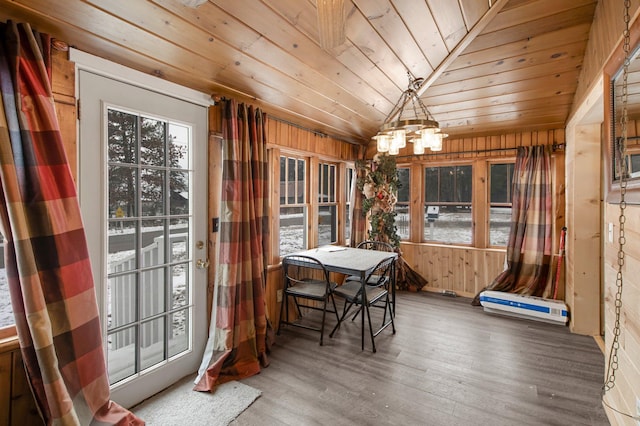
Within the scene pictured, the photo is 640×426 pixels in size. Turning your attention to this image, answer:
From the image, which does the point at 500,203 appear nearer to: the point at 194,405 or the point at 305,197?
the point at 305,197

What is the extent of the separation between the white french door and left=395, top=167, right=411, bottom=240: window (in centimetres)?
347

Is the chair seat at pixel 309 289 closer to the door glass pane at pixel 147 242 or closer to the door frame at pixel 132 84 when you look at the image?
the door frame at pixel 132 84

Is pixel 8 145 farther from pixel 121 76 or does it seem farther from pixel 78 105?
pixel 121 76

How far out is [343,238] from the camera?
4684 millimetres

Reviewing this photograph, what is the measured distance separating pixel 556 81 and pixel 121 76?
3.69 meters

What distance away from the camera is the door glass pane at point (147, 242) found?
204 cm

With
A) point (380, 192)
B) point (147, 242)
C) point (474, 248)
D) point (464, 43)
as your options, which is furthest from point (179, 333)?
point (474, 248)

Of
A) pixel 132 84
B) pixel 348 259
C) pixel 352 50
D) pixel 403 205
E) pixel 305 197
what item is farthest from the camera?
pixel 403 205

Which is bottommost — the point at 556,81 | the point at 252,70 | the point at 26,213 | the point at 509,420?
the point at 509,420

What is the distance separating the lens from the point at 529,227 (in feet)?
13.3

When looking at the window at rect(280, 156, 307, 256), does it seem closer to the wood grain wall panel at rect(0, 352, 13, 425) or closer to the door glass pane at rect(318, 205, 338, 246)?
the door glass pane at rect(318, 205, 338, 246)

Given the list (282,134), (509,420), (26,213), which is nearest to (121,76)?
(26,213)

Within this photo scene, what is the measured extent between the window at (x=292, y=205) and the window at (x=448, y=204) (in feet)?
6.99

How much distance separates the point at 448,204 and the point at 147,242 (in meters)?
4.13
